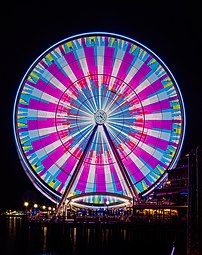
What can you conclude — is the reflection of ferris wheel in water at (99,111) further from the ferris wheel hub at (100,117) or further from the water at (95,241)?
the water at (95,241)

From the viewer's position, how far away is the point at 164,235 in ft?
61.5

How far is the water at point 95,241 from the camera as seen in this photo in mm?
13633

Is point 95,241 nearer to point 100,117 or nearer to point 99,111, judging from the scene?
point 100,117

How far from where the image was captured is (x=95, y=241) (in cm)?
1661

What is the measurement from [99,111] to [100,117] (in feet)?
1.77

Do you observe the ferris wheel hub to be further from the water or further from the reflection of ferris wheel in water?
the water

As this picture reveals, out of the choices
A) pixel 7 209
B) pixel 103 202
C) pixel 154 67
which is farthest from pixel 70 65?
pixel 7 209

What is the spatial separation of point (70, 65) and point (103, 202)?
1048 cm

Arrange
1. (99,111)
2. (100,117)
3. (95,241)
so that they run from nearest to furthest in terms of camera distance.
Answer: (95,241) < (100,117) < (99,111)

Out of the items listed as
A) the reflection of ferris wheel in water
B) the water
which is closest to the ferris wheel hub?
the reflection of ferris wheel in water

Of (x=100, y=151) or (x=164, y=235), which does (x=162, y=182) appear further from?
(x=164, y=235)

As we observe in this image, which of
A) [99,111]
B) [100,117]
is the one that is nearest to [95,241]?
[100,117]

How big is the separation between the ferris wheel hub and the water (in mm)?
7636

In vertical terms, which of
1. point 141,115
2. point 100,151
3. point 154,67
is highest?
point 154,67
